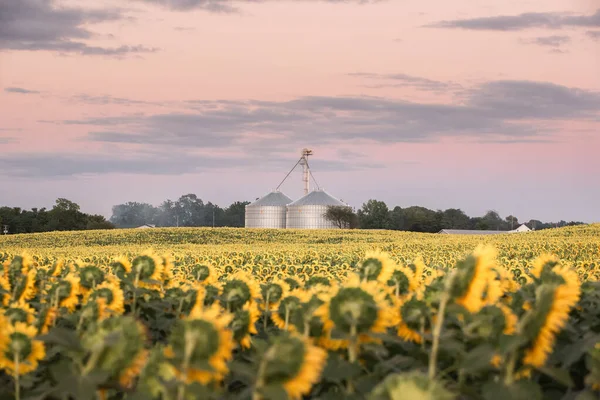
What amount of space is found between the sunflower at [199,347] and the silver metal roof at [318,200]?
218 feet

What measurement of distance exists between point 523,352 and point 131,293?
7.63ft

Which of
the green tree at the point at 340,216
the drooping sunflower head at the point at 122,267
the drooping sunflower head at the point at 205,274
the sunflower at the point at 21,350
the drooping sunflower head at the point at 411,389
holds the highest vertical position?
the green tree at the point at 340,216

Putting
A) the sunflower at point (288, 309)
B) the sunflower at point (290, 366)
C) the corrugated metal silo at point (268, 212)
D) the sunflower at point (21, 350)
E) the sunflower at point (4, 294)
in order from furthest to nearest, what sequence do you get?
the corrugated metal silo at point (268, 212) → the sunflower at point (4, 294) → the sunflower at point (288, 309) → the sunflower at point (21, 350) → the sunflower at point (290, 366)

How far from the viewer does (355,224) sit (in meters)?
70.1

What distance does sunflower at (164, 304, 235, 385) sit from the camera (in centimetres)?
175

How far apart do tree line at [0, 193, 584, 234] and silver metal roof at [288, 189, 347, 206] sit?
950 millimetres

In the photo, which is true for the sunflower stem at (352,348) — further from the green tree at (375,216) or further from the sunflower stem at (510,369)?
the green tree at (375,216)

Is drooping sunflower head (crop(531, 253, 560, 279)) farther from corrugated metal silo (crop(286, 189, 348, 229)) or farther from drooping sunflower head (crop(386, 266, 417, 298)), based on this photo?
corrugated metal silo (crop(286, 189, 348, 229))

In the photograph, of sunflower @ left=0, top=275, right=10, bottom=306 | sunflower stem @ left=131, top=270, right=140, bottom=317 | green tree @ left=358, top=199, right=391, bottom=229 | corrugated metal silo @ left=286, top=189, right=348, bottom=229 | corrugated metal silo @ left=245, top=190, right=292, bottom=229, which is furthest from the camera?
green tree @ left=358, top=199, right=391, bottom=229

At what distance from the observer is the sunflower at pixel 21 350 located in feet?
7.65

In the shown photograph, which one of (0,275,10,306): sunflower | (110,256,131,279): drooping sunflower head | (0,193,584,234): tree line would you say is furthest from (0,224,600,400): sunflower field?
(0,193,584,234): tree line

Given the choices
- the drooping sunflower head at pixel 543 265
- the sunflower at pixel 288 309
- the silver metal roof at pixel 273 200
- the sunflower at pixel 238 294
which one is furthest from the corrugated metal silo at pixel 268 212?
the sunflower at pixel 288 309

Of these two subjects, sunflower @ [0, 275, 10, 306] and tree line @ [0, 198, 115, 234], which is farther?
tree line @ [0, 198, 115, 234]

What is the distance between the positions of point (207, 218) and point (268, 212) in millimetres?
63594
